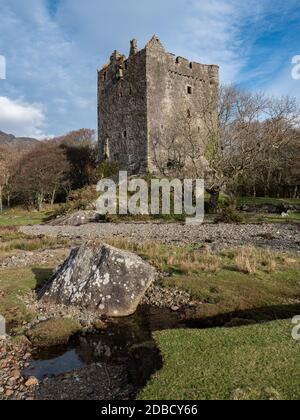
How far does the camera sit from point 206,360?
7.32 m

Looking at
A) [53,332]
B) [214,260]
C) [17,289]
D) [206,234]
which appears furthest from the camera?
[206,234]

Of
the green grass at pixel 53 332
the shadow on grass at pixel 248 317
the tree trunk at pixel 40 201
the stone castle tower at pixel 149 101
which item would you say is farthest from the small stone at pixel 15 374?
the tree trunk at pixel 40 201

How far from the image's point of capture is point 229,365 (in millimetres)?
7027

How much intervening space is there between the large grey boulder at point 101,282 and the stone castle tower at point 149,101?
2892 cm

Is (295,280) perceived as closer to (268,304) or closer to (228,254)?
(268,304)

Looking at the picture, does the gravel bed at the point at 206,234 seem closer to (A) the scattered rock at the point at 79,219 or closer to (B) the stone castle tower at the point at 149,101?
(A) the scattered rock at the point at 79,219

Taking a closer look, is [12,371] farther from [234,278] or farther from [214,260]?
[214,260]

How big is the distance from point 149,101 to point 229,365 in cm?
3739

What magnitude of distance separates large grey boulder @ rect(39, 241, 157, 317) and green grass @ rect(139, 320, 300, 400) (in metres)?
3.40

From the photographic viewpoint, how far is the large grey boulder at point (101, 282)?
11930 mm

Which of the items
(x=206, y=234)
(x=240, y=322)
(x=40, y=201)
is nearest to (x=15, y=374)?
(x=240, y=322)

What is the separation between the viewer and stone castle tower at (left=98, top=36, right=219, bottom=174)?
41.5 metres

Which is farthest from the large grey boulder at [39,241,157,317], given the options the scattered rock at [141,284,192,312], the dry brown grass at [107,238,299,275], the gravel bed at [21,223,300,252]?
the gravel bed at [21,223,300,252]

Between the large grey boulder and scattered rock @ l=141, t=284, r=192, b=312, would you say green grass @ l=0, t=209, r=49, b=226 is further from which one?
scattered rock @ l=141, t=284, r=192, b=312
